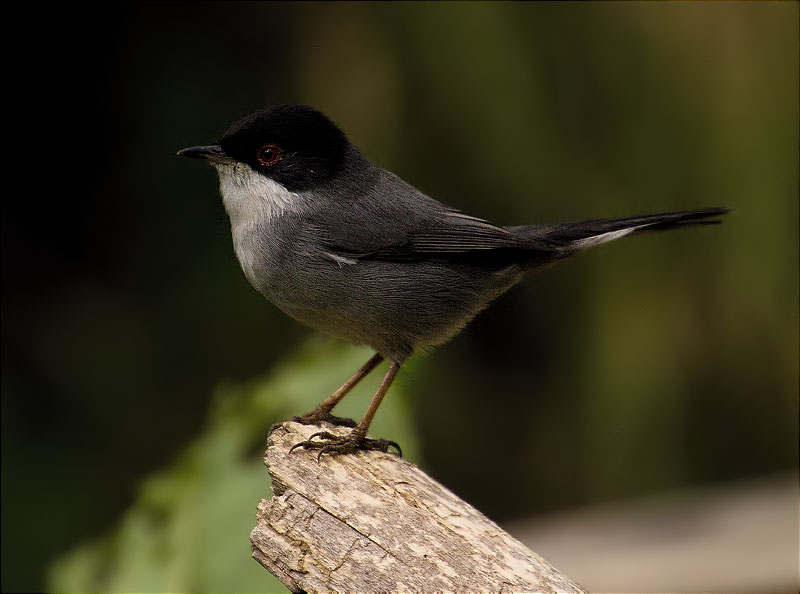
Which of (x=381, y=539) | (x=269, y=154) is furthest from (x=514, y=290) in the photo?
(x=381, y=539)

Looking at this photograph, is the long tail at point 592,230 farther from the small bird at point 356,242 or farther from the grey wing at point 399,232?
the grey wing at point 399,232

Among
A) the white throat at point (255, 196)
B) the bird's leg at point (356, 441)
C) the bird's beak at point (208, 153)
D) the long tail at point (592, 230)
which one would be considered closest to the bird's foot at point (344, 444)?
the bird's leg at point (356, 441)

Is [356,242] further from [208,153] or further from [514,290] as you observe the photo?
[514,290]

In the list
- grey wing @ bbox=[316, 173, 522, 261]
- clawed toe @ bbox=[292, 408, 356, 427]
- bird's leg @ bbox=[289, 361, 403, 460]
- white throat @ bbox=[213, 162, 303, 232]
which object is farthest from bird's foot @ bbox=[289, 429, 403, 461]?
white throat @ bbox=[213, 162, 303, 232]

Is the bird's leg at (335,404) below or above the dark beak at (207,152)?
below

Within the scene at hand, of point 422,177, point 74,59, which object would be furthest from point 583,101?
point 74,59

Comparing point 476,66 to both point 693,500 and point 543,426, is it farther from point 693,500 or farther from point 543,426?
point 693,500
